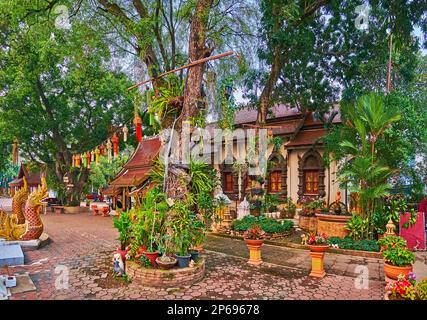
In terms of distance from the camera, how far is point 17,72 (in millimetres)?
18500

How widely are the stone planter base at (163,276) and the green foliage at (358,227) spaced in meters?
5.70

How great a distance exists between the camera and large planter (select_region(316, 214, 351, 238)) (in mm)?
10250

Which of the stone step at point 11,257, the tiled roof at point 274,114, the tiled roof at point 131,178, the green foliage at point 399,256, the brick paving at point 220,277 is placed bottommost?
the brick paving at point 220,277

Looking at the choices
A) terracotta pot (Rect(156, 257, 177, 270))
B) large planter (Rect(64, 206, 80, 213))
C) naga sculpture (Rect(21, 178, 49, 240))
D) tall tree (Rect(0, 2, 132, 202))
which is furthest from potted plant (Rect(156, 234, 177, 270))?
large planter (Rect(64, 206, 80, 213))

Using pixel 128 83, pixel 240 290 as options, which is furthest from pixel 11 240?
pixel 128 83

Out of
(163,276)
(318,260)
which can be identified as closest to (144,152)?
(163,276)

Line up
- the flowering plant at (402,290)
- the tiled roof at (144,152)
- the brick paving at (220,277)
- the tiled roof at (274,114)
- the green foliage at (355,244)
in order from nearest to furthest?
the flowering plant at (402,290)
the brick paving at (220,277)
the green foliage at (355,244)
the tiled roof at (144,152)
the tiled roof at (274,114)

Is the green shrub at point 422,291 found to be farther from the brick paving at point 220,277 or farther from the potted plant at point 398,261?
the potted plant at point 398,261

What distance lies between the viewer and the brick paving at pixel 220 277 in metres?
5.79

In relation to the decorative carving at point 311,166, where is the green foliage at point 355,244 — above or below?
below

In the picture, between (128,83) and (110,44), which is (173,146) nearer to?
(110,44)

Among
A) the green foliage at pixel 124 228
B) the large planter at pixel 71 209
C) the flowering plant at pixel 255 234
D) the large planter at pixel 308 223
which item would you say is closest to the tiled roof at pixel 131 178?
the large planter at pixel 71 209

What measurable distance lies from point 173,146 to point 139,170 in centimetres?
1038

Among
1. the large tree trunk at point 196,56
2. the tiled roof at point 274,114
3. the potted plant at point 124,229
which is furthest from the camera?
the tiled roof at point 274,114
